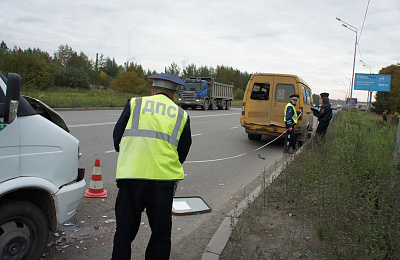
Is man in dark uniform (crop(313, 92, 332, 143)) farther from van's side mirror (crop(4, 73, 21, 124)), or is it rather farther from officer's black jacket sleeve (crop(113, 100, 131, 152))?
van's side mirror (crop(4, 73, 21, 124))

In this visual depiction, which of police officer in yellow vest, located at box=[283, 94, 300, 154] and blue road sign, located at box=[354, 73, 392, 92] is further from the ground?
blue road sign, located at box=[354, 73, 392, 92]

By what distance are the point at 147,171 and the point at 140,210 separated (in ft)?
1.10

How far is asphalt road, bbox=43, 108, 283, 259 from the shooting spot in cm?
354

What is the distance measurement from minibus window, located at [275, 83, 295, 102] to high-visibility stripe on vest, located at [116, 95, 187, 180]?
29.0ft

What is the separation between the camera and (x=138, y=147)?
251 cm

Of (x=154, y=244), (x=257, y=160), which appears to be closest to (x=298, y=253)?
(x=154, y=244)

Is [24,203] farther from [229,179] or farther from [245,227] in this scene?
[229,179]

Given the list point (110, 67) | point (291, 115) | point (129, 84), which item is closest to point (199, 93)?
point (291, 115)

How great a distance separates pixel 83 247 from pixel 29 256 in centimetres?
79

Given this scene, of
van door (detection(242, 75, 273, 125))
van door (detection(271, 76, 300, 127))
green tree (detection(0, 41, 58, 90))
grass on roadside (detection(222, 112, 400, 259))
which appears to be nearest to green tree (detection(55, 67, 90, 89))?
green tree (detection(0, 41, 58, 90))

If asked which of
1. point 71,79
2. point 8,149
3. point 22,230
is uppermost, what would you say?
point 71,79

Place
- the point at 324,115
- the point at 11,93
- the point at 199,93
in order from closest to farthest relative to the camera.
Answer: the point at 11,93 < the point at 324,115 < the point at 199,93

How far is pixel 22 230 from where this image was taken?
8.79ft

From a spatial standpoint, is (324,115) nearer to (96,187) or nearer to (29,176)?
(96,187)
